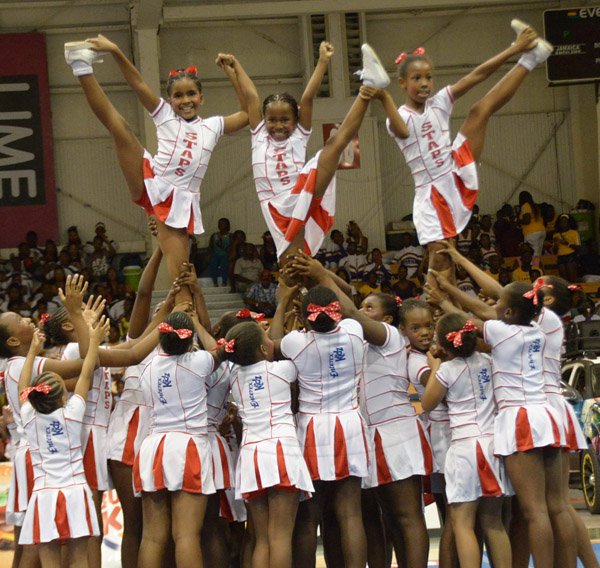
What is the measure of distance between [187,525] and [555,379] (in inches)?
83.6

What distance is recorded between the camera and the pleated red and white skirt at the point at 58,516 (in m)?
5.78

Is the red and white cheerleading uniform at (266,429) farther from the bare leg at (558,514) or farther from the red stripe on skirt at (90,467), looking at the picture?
the bare leg at (558,514)

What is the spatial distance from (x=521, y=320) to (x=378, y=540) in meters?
1.47

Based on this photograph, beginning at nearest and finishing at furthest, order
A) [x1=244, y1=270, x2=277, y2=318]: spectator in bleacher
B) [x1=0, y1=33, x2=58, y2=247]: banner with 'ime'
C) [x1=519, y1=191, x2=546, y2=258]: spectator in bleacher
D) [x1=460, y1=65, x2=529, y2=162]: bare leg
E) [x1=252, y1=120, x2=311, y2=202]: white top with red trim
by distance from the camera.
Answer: [x1=460, y1=65, x2=529, y2=162]: bare leg
[x1=252, y1=120, x2=311, y2=202]: white top with red trim
[x1=244, y1=270, x2=277, y2=318]: spectator in bleacher
[x1=0, y1=33, x2=58, y2=247]: banner with 'ime'
[x1=519, y1=191, x2=546, y2=258]: spectator in bleacher

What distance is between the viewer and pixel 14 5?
671 inches

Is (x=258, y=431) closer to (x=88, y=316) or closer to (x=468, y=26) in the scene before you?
(x=88, y=316)

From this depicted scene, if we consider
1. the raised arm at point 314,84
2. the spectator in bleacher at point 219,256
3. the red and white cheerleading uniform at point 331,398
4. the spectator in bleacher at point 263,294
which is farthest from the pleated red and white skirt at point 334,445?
the spectator in bleacher at point 219,256

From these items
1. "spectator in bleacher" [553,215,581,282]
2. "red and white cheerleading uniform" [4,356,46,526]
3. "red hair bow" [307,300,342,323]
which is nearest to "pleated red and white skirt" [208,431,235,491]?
"red hair bow" [307,300,342,323]

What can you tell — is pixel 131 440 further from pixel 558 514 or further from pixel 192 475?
pixel 558 514

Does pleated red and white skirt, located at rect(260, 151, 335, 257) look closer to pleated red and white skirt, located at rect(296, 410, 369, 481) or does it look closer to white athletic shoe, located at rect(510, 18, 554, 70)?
pleated red and white skirt, located at rect(296, 410, 369, 481)

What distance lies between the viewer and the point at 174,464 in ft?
19.3

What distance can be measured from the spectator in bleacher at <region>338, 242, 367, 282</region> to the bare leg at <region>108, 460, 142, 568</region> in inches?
401

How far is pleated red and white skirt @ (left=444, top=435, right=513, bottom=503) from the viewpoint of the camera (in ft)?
19.2

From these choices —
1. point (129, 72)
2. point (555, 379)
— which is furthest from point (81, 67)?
point (555, 379)
